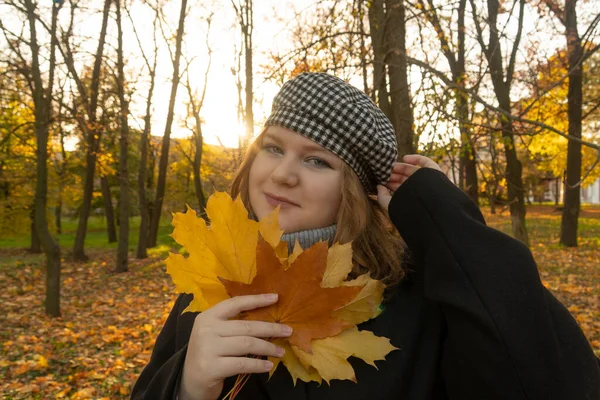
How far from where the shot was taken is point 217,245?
1002mm

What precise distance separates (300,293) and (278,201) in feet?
1.68

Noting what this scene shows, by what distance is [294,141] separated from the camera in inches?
56.7

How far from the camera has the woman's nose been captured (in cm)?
137

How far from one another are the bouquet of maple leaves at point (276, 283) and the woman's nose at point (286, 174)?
14.0 inches

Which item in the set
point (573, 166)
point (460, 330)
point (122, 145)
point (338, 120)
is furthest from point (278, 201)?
point (573, 166)

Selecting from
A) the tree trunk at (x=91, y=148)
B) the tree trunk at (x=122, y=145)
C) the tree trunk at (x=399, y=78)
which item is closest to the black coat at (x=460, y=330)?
the tree trunk at (x=399, y=78)

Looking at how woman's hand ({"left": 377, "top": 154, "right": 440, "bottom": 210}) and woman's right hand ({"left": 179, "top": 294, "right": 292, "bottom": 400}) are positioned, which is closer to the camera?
woman's right hand ({"left": 179, "top": 294, "right": 292, "bottom": 400})

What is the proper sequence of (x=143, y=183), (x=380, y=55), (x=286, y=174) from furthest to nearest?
1. (x=143, y=183)
2. (x=380, y=55)
3. (x=286, y=174)

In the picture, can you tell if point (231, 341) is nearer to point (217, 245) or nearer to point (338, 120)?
point (217, 245)

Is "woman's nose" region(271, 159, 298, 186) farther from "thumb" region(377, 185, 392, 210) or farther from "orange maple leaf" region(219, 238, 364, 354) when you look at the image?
"orange maple leaf" region(219, 238, 364, 354)

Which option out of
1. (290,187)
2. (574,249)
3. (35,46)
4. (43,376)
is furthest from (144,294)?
(574,249)

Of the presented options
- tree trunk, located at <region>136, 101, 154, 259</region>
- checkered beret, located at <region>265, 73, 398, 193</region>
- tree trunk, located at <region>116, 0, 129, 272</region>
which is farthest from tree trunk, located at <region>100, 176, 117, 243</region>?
checkered beret, located at <region>265, 73, 398, 193</region>

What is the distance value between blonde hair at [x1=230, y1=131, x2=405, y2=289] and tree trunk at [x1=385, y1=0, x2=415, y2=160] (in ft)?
7.67

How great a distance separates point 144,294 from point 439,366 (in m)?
8.87
